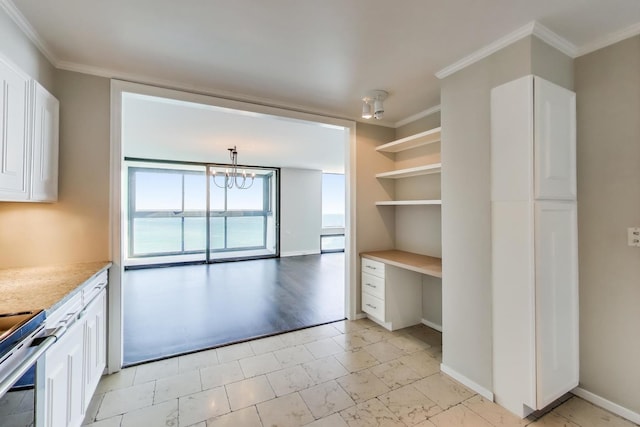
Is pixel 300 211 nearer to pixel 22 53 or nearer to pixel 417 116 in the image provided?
pixel 417 116

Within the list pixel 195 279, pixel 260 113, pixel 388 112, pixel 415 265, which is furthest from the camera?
pixel 195 279

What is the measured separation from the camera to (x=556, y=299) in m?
1.78

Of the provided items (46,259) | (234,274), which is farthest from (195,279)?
(46,259)

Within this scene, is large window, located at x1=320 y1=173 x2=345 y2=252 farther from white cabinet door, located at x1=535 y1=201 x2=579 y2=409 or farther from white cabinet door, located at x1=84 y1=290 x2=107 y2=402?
white cabinet door, located at x1=535 y1=201 x2=579 y2=409

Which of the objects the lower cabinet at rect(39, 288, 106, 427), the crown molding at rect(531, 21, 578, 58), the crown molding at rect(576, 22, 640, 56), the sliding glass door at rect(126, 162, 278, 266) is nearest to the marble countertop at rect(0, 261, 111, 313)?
the lower cabinet at rect(39, 288, 106, 427)

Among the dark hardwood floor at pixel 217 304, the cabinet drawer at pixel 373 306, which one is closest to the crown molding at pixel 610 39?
the cabinet drawer at pixel 373 306

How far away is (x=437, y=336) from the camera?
9.56ft

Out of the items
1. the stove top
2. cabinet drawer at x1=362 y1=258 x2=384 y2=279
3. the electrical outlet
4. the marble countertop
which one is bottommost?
cabinet drawer at x1=362 y1=258 x2=384 y2=279

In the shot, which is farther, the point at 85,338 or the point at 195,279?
the point at 195,279

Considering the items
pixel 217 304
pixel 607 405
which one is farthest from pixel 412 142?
pixel 217 304

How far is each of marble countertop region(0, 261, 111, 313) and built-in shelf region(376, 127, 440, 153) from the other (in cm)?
282

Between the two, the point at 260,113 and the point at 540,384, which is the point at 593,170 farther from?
the point at 260,113

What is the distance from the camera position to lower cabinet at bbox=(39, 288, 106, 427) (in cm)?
122

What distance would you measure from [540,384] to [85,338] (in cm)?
277
